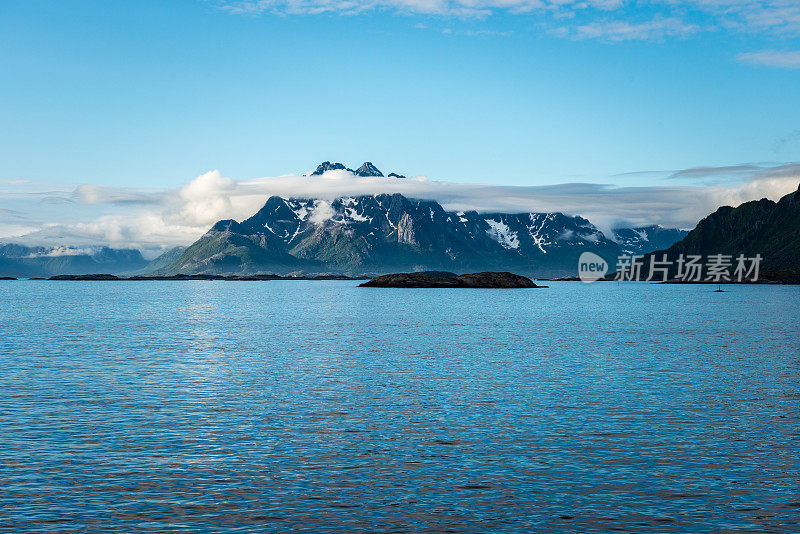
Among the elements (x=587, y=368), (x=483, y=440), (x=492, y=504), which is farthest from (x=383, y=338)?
(x=492, y=504)

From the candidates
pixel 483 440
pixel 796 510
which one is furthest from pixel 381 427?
pixel 796 510

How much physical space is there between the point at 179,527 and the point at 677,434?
82.3 ft

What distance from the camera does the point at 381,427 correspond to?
37938 millimetres

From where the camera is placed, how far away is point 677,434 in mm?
35812

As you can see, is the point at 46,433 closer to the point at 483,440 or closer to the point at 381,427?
the point at 381,427

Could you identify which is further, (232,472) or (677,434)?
(677,434)

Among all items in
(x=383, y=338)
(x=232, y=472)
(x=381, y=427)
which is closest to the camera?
(x=232, y=472)

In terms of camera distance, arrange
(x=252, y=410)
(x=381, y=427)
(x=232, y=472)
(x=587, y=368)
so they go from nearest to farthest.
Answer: (x=232, y=472) < (x=381, y=427) < (x=252, y=410) < (x=587, y=368)

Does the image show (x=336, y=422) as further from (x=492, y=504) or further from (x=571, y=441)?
(x=492, y=504)

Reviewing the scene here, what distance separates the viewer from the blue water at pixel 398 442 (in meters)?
23.5

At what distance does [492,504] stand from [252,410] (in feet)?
72.1

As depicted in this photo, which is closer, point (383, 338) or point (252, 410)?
point (252, 410)

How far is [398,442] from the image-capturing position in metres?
34.2

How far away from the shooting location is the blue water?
925 inches
